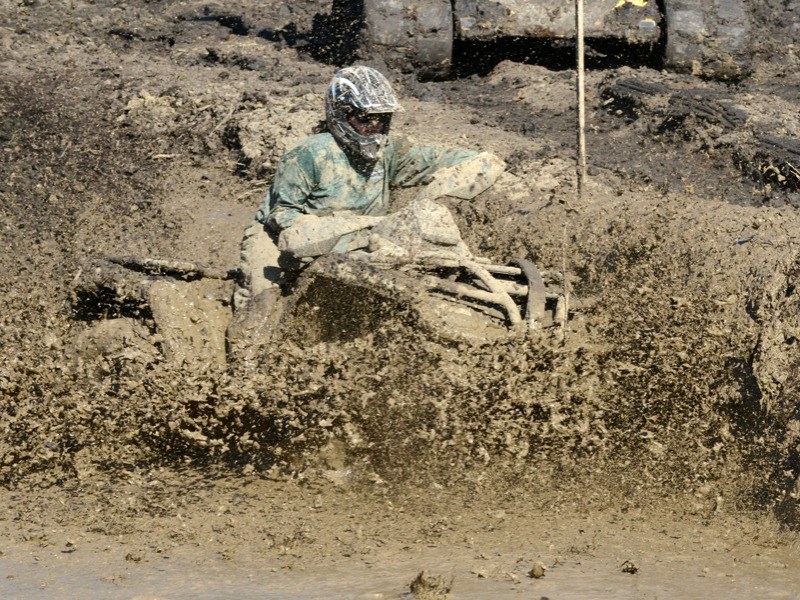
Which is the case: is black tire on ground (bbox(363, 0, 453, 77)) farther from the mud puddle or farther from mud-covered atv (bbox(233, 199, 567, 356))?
the mud puddle

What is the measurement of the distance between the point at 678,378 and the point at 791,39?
6717mm

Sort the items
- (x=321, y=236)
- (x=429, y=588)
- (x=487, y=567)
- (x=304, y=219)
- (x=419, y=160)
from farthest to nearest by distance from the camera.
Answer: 1. (x=419, y=160)
2. (x=304, y=219)
3. (x=321, y=236)
4. (x=487, y=567)
5. (x=429, y=588)

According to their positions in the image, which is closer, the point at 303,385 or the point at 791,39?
the point at 303,385

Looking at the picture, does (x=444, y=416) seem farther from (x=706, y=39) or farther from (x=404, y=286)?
(x=706, y=39)

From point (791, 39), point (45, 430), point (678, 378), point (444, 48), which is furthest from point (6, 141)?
point (791, 39)

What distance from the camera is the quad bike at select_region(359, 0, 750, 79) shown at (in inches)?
415

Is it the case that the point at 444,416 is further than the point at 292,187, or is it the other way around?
the point at 292,187

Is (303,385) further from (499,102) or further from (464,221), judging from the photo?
(499,102)

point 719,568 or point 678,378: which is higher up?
point 678,378

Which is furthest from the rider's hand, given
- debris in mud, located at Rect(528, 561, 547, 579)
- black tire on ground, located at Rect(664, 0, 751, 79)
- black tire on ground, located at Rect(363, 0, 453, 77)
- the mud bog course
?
black tire on ground, located at Rect(664, 0, 751, 79)

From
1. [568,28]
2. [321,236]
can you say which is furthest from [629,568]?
[568,28]

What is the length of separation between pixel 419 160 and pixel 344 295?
1.20 metres

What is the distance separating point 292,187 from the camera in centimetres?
662

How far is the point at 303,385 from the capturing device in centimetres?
611
